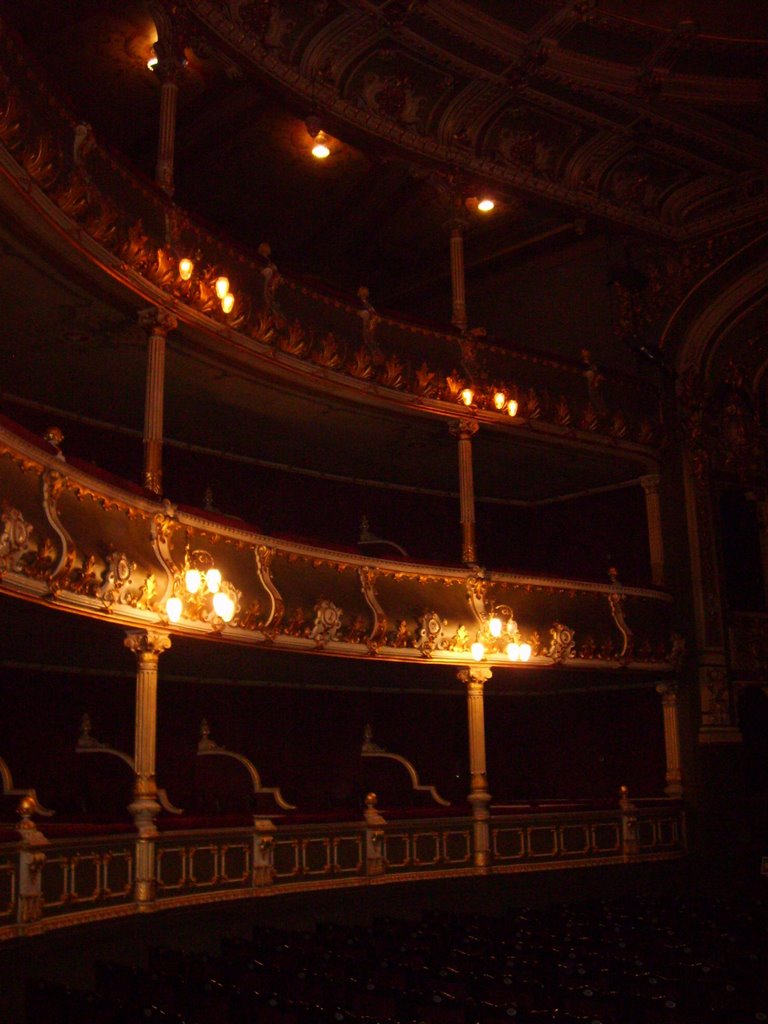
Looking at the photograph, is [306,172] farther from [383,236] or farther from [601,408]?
[601,408]

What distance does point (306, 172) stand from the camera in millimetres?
15883

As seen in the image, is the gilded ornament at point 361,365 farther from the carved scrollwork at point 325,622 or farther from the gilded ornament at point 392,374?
the carved scrollwork at point 325,622

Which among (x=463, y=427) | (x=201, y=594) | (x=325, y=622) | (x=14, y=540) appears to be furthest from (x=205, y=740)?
(x=14, y=540)

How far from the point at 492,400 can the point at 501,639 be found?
3.14 metres

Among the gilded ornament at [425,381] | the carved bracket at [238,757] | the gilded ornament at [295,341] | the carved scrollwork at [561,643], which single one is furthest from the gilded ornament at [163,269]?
the carved scrollwork at [561,643]

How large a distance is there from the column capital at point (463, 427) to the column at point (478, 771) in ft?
9.74

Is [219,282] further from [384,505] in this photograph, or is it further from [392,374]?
[384,505]

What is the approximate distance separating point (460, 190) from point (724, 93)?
3567mm

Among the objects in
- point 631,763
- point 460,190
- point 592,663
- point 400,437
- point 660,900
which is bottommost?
point 660,900

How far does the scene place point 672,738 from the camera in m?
15.9

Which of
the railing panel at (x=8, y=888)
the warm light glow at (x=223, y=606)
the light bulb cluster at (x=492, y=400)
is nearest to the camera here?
the railing panel at (x=8, y=888)

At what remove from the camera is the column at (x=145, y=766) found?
9.43m

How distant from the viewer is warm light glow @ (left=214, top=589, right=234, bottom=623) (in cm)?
1043

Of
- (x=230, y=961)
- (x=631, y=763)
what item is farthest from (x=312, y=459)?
(x=230, y=961)
